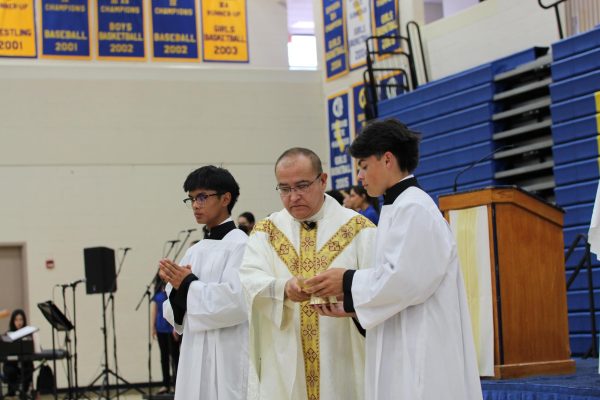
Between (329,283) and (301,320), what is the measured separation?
1.81 ft

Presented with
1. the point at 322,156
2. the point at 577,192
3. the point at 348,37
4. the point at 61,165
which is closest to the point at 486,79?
the point at 577,192

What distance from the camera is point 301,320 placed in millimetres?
4000

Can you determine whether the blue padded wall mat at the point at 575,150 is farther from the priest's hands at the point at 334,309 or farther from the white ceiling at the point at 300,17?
the white ceiling at the point at 300,17

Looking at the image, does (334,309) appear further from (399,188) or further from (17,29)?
(17,29)

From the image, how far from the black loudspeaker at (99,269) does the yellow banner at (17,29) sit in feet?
14.7

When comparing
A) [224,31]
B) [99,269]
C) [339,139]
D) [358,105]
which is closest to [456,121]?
[358,105]

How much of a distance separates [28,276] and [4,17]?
4.02 meters

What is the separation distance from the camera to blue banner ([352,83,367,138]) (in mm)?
14163

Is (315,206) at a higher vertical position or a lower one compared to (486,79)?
lower

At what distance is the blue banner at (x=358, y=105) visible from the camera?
46.5 feet

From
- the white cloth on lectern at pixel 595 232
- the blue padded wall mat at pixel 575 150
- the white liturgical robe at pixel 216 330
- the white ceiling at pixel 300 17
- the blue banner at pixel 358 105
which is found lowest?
the white liturgical robe at pixel 216 330

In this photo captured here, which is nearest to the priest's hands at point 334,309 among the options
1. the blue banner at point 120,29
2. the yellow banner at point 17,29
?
the blue banner at point 120,29

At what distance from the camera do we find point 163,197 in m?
14.9

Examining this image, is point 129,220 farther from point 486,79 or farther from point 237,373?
point 237,373
